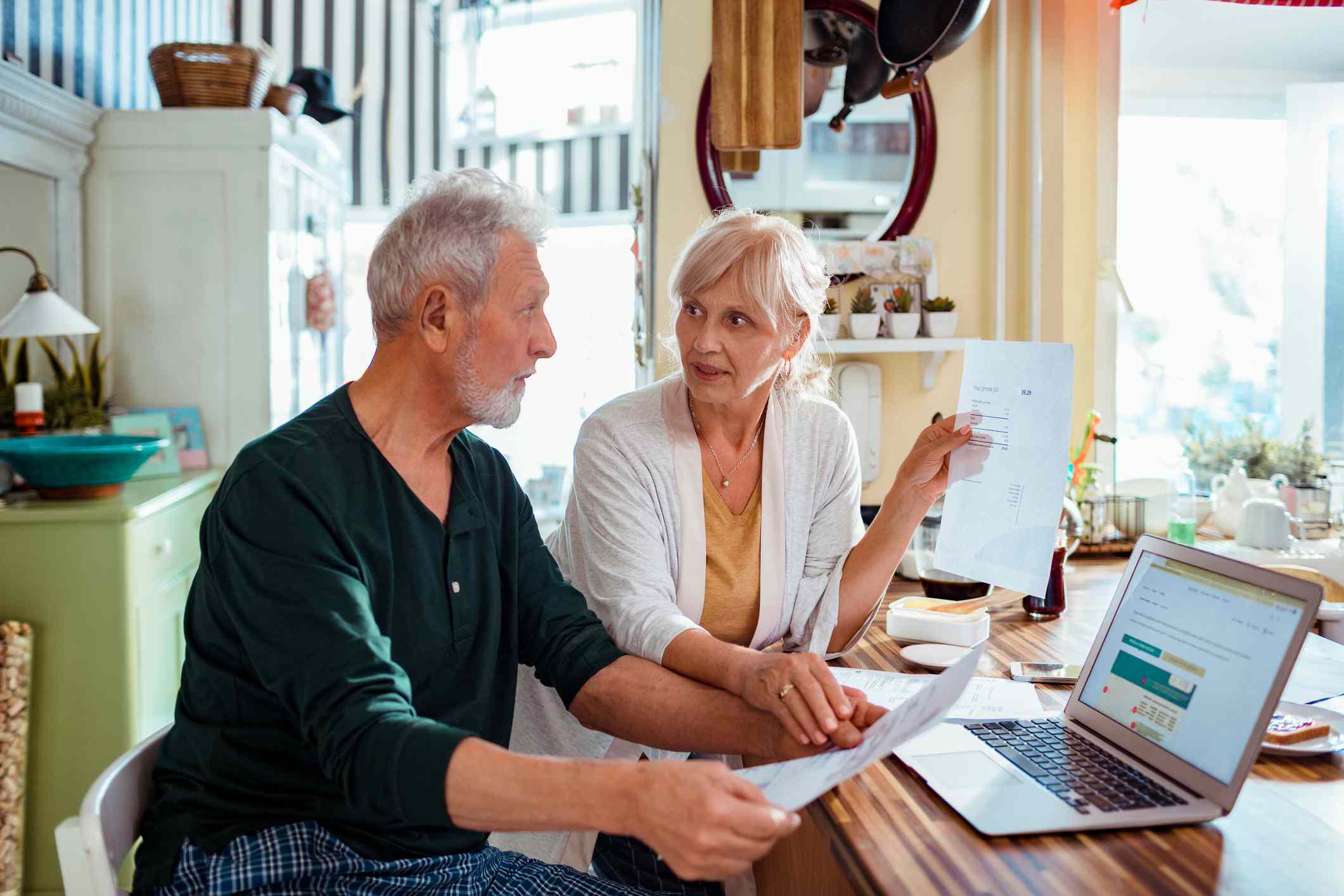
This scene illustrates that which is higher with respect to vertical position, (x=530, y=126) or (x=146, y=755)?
(x=530, y=126)

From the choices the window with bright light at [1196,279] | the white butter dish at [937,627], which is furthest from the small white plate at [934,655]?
the window with bright light at [1196,279]

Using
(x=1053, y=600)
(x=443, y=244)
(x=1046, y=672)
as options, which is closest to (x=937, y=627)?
(x=1046, y=672)

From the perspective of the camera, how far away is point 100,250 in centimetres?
339

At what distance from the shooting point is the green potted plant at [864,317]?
2707 mm

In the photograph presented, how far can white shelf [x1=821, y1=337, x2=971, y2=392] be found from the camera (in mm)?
2705

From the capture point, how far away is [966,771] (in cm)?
116

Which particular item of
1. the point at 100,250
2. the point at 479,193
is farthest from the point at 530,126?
the point at 479,193

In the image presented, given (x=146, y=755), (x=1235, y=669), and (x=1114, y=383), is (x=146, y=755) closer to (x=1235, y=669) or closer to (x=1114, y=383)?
(x=1235, y=669)

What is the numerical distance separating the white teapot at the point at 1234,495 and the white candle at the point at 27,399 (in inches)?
124

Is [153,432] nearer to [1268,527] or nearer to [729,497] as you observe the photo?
[729,497]

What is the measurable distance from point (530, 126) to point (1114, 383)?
13.5 ft

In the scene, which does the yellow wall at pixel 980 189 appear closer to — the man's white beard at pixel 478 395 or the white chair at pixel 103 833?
the man's white beard at pixel 478 395

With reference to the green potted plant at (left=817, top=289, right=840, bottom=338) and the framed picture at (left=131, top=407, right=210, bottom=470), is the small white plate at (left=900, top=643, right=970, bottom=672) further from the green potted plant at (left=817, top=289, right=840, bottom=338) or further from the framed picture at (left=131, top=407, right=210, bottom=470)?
the framed picture at (left=131, top=407, right=210, bottom=470)

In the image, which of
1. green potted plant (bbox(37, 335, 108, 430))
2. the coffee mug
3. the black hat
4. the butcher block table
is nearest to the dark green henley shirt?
the butcher block table
